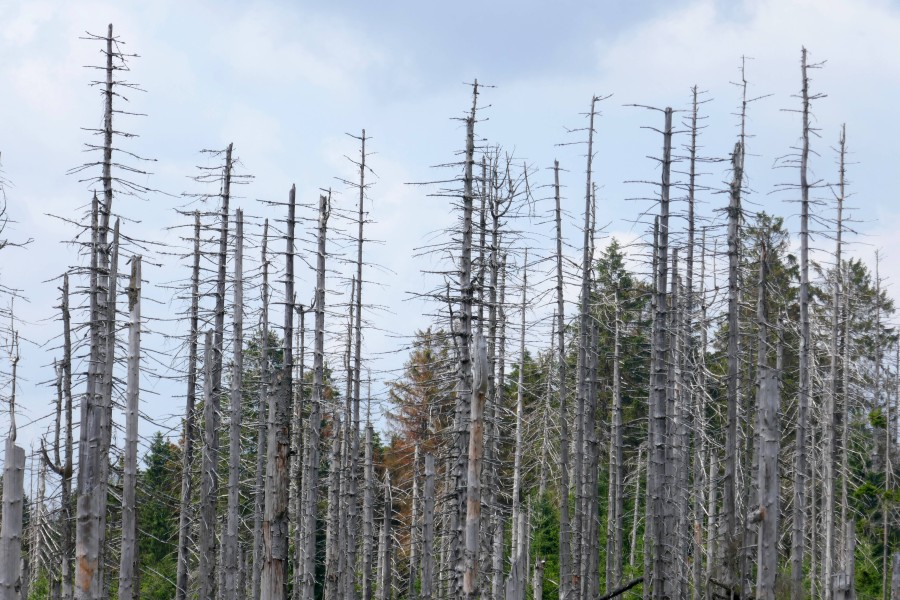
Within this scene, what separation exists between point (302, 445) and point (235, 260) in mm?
12591

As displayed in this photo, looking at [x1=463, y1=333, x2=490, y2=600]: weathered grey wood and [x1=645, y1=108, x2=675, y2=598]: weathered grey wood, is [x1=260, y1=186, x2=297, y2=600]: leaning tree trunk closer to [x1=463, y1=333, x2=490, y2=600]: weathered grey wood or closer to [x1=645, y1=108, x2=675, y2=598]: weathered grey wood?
[x1=463, y1=333, x2=490, y2=600]: weathered grey wood

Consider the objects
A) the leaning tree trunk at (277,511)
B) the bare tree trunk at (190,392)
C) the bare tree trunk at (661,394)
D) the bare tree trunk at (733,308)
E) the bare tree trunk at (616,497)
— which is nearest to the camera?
the leaning tree trunk at (277,511)

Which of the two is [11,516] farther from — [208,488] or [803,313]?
[803,313]

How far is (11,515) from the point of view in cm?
1133

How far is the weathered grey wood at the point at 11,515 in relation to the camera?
11.3 metres

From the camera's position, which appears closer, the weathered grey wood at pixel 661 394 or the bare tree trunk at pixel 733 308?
the weathered grey wood at pixel 661 394

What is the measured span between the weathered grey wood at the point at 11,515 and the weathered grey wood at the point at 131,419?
27.7ft

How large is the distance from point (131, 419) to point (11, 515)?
935cm

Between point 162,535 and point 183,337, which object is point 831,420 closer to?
point 183,337

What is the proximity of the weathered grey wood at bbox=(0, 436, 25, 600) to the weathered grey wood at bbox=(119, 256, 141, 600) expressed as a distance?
8.45 meters

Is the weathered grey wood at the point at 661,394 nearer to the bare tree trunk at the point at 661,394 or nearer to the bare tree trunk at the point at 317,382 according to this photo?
the bare tree trunk at the point at 661,394

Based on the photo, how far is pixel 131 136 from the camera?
892 inches

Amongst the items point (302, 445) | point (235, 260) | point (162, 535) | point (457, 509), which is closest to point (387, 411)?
point (302, 445)

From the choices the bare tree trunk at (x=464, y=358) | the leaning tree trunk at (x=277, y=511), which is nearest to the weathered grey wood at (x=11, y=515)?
the leaning tree trunk at (x=277, y=511)
